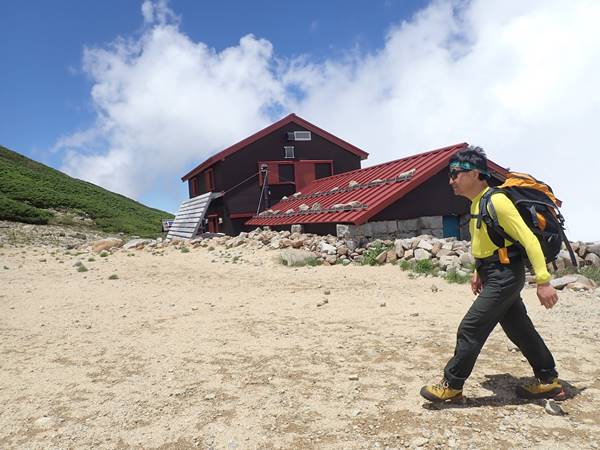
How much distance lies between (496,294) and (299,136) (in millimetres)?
21071

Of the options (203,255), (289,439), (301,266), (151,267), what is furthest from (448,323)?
(203,255)

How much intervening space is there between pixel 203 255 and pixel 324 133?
11.6 meters

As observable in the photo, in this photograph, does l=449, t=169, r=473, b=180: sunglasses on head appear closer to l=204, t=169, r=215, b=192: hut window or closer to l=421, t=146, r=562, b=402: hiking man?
l=421, t=146, r=562, b=402: hiking man

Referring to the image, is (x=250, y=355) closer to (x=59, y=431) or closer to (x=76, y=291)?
(x=59, y=431)

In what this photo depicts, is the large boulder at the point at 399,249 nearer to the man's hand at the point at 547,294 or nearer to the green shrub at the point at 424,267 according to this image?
the green shrub at the point at 424,267

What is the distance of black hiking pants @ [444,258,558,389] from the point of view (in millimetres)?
3424

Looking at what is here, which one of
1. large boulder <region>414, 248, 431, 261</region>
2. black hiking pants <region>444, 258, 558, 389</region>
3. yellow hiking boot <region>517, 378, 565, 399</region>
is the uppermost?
large boulder <region>414, 248, 431, 261</region>

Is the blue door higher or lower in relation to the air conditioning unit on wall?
lower

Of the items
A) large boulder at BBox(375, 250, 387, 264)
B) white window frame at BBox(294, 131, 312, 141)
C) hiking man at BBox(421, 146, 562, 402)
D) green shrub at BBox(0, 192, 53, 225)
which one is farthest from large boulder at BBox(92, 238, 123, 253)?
green shrub at BBox(0, 192, 53, 225)

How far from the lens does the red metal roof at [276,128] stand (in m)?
22.5

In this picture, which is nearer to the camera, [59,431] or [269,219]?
[59,431]

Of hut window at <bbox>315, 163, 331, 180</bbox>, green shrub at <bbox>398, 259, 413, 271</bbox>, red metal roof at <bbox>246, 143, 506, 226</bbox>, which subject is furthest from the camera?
hut window at <bbox>315, 163, 331, 180</bbox>

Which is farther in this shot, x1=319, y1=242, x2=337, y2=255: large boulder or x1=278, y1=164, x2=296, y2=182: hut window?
x1=278, y1=164, x2=296, y2=182: hut window

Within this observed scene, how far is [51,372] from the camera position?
182 inches
